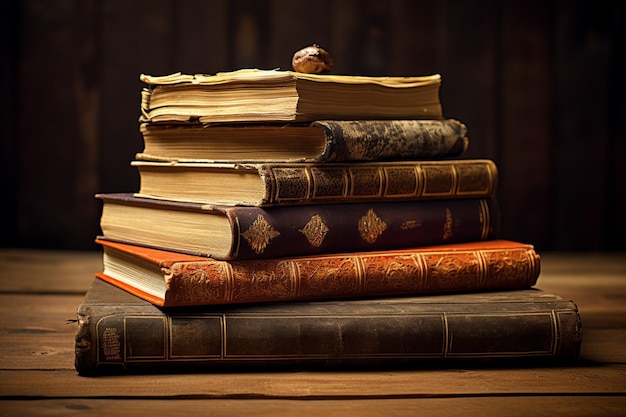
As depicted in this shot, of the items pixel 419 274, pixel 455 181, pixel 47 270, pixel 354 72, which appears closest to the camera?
pixel 419 274

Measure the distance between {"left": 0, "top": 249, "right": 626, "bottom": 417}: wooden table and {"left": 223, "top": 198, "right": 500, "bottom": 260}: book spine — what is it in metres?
0.15

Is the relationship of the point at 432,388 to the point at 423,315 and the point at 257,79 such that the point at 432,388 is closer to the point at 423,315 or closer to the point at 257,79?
the point at 423,315

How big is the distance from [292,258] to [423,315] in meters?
0.17

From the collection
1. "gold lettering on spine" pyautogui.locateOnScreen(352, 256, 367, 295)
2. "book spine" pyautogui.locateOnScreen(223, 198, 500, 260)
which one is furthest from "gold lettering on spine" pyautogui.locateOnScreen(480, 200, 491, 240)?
"gold lettering on spine" pyautogui.locateOnScreen(352, 256, 367, 295)

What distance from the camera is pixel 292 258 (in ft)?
3.59

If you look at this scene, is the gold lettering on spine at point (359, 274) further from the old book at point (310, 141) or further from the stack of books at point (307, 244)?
the old book at point (310, 141)

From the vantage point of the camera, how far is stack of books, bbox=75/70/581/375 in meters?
1.04

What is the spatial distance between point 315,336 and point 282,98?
29 cm

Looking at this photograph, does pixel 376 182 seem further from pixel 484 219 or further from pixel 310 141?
pixel 484 219

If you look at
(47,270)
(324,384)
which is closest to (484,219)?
(324,384)

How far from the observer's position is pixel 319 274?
3.59 ft

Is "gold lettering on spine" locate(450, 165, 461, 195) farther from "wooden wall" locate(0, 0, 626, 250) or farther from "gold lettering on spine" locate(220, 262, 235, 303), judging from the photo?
"wooden wall" locate(0, 0, 626, 250)

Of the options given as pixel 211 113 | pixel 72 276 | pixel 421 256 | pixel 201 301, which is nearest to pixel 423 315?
pixel 421 256

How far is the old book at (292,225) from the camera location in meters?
1.06
